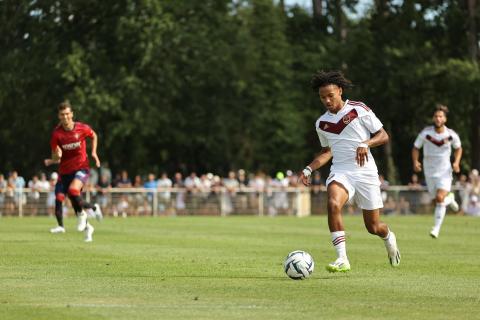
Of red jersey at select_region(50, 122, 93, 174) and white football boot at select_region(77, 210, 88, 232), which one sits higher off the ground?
red jersey at select_region(50, 122, 93, 174)

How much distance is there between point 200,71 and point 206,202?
1767 centimetres

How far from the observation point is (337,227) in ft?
47.8

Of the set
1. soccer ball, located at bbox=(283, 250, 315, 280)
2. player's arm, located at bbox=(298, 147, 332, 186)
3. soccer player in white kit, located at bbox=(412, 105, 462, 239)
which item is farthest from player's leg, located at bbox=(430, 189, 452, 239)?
soccer ball, located at bbox=(283, 250, 315, 280)

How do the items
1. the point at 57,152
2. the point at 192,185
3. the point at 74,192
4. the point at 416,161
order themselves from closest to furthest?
1. the point at 74,192
2. the point at 57,152
3. the point at 416,161
4. the point at 192,185

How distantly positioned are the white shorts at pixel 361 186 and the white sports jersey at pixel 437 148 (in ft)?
36.7

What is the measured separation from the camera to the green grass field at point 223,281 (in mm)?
10758

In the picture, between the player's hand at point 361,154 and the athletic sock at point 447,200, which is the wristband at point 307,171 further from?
the athletic sock at point 447,200

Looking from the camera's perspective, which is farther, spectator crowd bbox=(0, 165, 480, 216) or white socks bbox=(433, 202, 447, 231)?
spectator crowd bbox=(0, 165, 480, 216)

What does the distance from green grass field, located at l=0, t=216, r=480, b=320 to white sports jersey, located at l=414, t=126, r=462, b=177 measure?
8.21ft

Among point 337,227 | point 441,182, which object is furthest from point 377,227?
point 441,182

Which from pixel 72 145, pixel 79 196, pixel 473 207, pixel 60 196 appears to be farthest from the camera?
pixel 473 207

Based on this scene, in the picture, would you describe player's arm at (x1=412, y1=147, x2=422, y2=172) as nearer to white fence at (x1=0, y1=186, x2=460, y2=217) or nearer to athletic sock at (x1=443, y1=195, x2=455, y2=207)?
athletic sock at (x1=443, y1=195, x2=455, y2=207)

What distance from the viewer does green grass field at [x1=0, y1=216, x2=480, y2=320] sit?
10.8 metres

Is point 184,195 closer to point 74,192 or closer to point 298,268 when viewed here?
point 74,192
